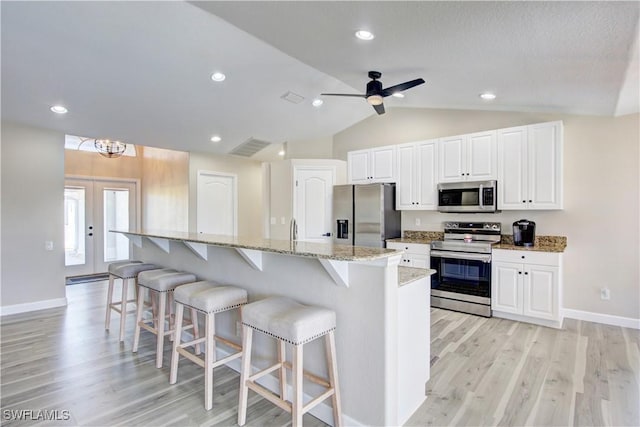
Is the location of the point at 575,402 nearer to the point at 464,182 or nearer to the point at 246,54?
the point at 464,182

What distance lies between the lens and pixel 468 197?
4477mm

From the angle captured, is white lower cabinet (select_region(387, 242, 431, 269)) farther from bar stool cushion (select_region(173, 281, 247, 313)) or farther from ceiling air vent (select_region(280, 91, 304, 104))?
bar stool cushion (select_region(173, 281, 247, 313))

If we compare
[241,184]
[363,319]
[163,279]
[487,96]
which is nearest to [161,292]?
[163,279]

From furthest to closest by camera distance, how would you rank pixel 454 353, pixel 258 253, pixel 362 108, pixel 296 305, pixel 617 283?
1. pixel 362 108
2. pixel 617 283
3. pixel 454 353
4. pixel 258 253
5. pixel 296 305

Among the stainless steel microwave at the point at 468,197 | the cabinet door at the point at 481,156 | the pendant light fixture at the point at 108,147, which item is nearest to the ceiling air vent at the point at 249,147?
the pendant light fixture at the point at 108,147

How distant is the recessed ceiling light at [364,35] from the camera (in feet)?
8.15

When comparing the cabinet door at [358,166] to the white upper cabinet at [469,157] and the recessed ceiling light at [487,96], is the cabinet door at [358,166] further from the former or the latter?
the recessed ceiling light at [487,96]

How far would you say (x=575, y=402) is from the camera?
89.7 inches

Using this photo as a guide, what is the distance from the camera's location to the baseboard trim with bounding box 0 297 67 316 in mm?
4301

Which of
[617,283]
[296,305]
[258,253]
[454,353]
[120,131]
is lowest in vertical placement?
[454,353]

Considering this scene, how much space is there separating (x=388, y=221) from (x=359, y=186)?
72 cm

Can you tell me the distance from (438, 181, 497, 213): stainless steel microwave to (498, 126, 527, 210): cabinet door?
116 mm

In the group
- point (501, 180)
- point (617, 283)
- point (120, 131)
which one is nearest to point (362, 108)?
point (501, 180)

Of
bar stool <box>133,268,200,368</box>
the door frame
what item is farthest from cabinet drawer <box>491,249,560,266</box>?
bar stool <box>133,268,200,368</box>
